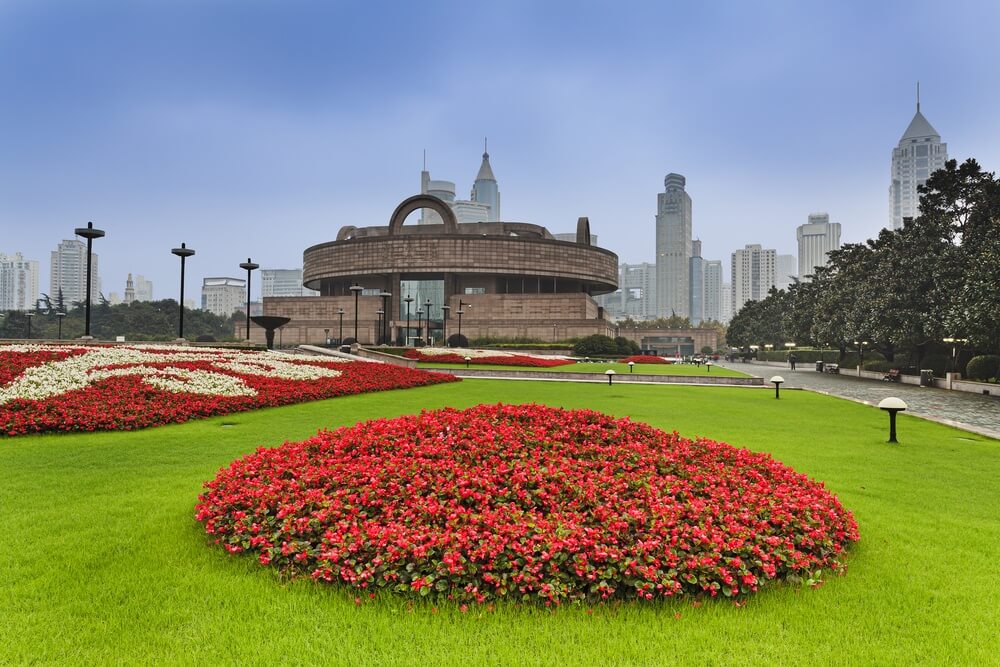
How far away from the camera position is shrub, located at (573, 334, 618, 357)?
50.9m

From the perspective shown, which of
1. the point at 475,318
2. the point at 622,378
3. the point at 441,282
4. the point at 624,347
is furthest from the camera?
the point at 441,282

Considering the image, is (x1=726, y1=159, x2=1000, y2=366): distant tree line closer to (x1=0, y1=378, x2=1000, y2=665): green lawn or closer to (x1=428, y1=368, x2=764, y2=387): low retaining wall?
(x1=428, y1=368, x2=764, y2=387): low retaining wall

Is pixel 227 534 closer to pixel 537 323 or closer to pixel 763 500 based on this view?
pixel 763 500

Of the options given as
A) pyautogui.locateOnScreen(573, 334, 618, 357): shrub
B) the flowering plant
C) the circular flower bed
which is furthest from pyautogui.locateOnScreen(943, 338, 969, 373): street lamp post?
the circular flower bed

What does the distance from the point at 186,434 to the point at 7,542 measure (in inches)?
190

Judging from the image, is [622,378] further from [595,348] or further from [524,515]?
[595,348]

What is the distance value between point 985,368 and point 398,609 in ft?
106

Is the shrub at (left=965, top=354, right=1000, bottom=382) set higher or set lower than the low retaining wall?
higher

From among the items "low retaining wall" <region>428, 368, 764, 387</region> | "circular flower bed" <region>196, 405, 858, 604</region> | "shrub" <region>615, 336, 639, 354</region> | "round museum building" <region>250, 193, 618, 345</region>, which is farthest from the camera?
"round museum building" <region>250, 193, 618, 345</region>

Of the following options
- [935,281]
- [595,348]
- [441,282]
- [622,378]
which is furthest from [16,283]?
[935,281]

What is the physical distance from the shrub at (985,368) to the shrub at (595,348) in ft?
87.0

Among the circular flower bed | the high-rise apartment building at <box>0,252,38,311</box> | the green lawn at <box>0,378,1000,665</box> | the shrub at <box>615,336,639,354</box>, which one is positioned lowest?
the green lawn at <box>0,378,1000,665</box>

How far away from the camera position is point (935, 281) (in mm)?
26938

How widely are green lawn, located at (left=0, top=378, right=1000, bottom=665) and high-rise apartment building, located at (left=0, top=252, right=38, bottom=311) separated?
174 meters
